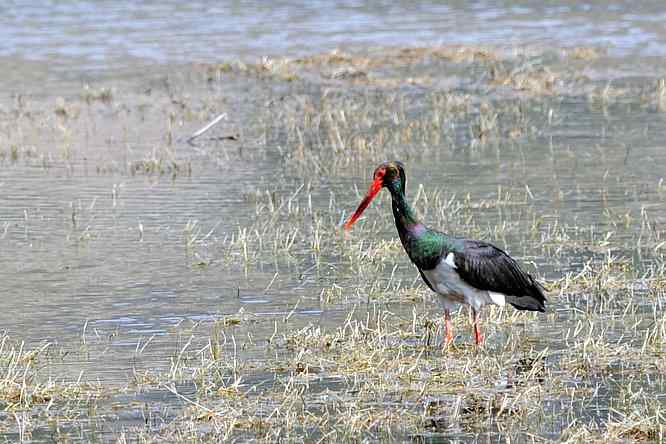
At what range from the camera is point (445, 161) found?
662 inches

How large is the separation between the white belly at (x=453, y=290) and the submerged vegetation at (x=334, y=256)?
0.97 ft

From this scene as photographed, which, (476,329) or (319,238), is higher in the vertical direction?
(476,329)

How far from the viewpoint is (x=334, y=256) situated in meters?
12.3

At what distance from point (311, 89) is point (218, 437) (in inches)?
Result: 619

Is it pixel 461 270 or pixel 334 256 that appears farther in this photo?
pixel 334 256

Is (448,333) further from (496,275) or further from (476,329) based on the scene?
(496,275)

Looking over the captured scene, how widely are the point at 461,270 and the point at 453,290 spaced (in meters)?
0.17

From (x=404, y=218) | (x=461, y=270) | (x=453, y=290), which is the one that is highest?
(x=404, y=218)

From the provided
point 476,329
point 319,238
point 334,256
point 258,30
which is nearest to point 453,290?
point 476,329

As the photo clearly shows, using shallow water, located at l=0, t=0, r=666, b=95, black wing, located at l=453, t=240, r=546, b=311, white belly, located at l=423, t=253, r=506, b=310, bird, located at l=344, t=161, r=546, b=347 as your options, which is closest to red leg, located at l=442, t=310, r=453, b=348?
bird, located at l=344, t=161, r=546, b=347

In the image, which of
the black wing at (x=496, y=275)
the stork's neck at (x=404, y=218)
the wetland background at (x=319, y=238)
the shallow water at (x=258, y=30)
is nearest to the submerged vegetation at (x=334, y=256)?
the wetland background at (x=319, y=238)

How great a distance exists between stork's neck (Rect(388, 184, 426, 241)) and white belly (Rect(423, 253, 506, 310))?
0.84 feet

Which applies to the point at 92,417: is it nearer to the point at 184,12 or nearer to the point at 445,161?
the point at 445,161

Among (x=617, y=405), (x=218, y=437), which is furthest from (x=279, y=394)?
(x=617, y=405)
